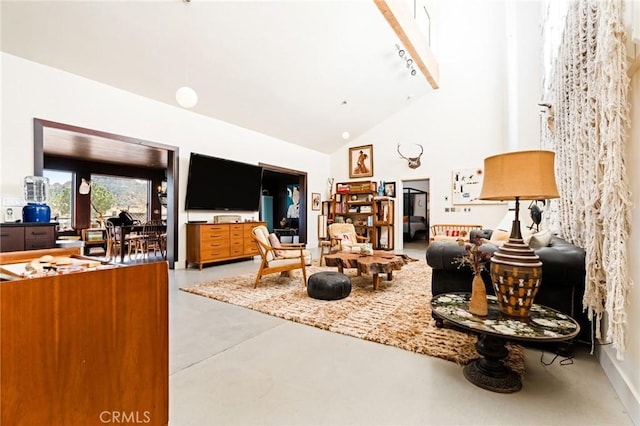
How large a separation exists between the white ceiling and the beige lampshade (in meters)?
3.48

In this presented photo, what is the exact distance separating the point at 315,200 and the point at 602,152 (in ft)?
22.9

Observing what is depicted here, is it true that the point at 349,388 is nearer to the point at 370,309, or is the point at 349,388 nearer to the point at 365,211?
the point at 370,309

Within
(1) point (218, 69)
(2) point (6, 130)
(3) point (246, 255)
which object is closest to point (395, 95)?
(1) point (218, 69)

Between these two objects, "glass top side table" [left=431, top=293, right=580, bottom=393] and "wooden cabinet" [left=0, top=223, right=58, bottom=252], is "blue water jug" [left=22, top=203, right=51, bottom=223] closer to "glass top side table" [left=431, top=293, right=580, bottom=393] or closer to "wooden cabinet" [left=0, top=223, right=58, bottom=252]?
"wooden cabinet" [left=0, top=223, right=58, bottom=252]

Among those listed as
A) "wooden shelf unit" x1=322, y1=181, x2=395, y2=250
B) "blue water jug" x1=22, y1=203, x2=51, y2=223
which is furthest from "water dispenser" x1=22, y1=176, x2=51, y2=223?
"wooden shelf unit" x1=322, y1=181, x2=395, y2=250

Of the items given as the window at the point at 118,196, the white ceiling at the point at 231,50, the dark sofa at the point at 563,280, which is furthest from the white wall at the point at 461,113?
the window at the point at 118,196

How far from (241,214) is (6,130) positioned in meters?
3.68

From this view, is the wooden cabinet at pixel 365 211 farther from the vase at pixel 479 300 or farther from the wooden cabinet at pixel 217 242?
the vase at pixel 479 300

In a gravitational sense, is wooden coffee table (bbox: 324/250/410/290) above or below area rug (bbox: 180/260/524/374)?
above

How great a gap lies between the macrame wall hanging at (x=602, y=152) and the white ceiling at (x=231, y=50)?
10.3 feet

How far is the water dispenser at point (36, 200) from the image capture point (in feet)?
10.5

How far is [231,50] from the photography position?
13.6ft

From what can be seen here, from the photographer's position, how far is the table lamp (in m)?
1.72

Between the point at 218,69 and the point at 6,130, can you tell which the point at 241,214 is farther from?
the point at 6,130
